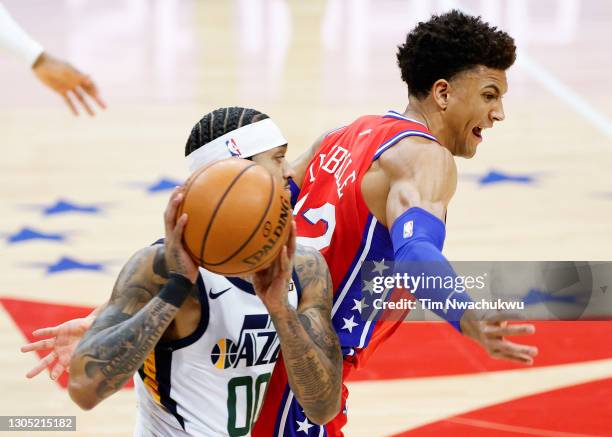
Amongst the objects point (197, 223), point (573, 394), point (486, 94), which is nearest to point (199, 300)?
point (197, 223)

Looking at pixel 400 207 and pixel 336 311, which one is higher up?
pixel 400 207

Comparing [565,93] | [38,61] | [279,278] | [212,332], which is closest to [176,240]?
[279,278]

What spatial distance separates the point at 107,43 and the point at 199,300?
9.53 metres

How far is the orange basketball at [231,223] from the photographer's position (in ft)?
10.4

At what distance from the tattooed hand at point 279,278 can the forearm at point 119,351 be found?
0.78ft

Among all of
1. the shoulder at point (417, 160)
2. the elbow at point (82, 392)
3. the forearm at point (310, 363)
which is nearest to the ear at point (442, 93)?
the shoulder at point (417, 160)

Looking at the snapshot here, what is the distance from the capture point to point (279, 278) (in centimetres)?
329

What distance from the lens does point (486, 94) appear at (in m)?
4.52

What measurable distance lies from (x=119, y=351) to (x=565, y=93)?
8.55 m

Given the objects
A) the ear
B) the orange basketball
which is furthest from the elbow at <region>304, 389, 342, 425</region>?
the ear

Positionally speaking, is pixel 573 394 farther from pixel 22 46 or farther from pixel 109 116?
pixel 109 116

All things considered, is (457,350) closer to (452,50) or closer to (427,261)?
(452,50)

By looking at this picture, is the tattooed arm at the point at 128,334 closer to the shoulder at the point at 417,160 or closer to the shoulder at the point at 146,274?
the shoulder at the point at 146,274

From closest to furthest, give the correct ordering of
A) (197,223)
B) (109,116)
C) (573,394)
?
(197,223)
(573,394)
(109,116)
